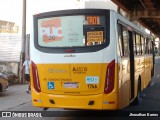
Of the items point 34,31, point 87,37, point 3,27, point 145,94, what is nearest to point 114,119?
point 87,37

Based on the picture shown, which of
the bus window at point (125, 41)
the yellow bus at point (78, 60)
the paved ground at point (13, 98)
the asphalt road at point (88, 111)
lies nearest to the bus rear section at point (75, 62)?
the yellow bus at point (78, 60)

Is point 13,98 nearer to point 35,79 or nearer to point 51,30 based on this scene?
point 35,79

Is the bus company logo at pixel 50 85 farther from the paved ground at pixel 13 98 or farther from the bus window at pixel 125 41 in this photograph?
the paved ground at pixel 13 98

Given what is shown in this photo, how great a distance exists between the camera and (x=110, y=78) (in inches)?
336

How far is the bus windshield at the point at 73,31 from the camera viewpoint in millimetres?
8719

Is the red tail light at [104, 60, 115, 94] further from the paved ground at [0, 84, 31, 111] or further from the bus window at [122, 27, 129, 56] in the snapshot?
the paved ground at [0, 84, 31, 111]

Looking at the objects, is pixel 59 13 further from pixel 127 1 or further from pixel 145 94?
pixel 127 1

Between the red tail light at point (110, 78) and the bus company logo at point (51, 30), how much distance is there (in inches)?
54.2

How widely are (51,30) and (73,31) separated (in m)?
0.57

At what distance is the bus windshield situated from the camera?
8719 millimetres

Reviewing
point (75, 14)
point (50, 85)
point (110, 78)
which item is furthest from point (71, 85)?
point (75, 14)

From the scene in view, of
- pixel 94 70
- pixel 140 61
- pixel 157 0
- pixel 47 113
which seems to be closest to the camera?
pixel 94 70

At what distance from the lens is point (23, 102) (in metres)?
13.0

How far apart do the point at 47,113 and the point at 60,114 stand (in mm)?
375
